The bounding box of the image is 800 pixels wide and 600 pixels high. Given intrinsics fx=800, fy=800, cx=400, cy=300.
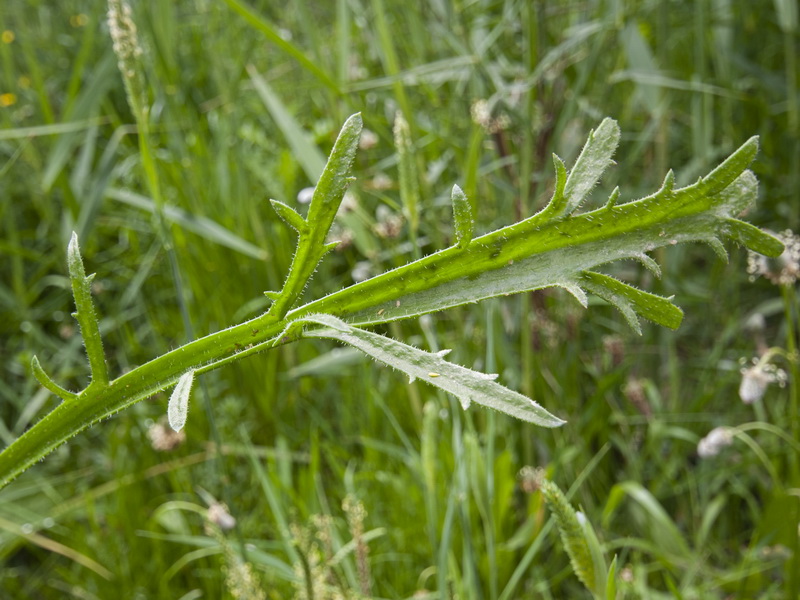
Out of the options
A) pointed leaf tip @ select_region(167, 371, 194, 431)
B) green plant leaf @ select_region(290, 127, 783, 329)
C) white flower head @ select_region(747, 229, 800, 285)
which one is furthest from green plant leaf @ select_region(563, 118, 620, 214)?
white flower head @ select_region(747, 229, 800, 285)

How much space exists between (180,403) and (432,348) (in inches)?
21.6

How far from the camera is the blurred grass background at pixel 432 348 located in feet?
3.59

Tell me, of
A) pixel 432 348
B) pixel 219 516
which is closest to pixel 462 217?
pixel 432 348

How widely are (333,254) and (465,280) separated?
4.65 feet

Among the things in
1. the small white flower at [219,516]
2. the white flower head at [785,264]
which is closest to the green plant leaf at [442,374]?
the white flower head at [785,264]

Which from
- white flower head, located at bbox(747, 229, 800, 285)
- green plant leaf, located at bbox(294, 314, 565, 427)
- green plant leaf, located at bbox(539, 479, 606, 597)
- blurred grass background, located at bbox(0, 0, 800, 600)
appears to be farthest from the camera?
blurred grass background, located at bbox(0, 0, 800, 600)

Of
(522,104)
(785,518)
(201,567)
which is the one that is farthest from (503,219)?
(201,567)

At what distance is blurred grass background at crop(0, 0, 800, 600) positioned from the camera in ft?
3.59

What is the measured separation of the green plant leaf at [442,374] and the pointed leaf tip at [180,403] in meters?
0.08

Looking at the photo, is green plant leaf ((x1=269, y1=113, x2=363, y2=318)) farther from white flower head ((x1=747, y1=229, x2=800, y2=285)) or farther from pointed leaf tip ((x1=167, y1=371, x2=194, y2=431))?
white flower head ((x1=747, y1=229, x2=800, y2=285))

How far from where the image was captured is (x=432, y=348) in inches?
38.7

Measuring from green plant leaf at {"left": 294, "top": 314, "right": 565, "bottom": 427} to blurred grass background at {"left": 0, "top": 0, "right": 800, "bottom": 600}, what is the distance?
0.36 m

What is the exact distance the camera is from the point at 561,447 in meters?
1.14

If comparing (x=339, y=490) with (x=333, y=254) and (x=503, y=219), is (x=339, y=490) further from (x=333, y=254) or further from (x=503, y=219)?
(x=333, y=254)
